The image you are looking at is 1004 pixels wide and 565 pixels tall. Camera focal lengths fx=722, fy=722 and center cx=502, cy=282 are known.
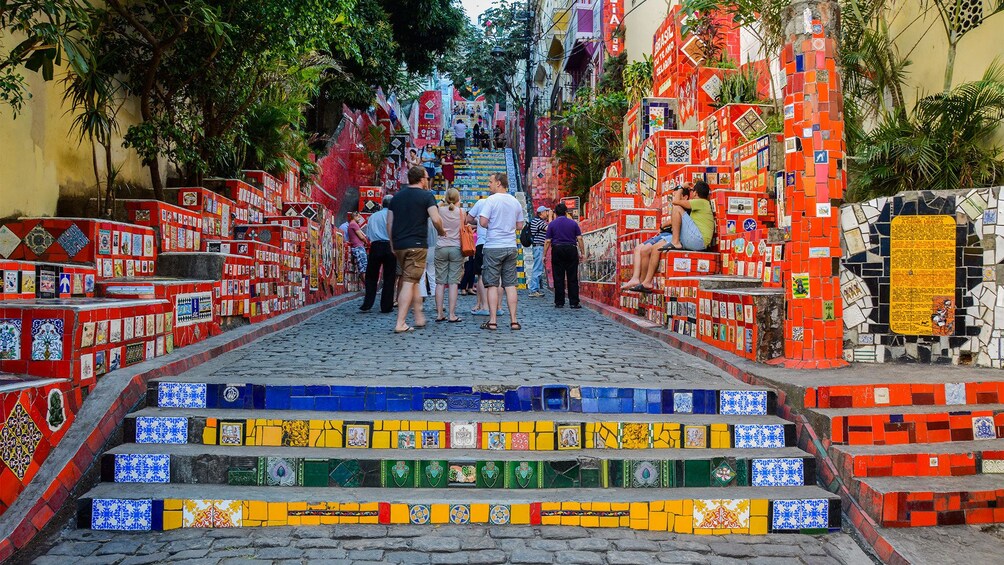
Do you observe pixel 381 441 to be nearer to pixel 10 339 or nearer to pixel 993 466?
pixel 10 339

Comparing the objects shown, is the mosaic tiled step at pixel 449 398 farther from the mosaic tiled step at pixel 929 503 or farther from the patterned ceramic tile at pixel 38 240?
the patterned ceramic tile at pixel 38 240

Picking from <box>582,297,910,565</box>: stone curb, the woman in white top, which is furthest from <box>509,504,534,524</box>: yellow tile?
the woman in white top

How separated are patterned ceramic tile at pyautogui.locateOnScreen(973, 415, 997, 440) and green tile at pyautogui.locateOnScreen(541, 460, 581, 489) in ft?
8.55

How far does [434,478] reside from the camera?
4180 millimetres

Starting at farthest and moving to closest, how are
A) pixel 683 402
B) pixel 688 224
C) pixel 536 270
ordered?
pixel 536 270 → pixel 688 224 → pixel 683 402

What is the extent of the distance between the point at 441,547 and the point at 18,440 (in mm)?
2316

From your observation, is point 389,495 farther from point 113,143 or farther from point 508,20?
point 508,20

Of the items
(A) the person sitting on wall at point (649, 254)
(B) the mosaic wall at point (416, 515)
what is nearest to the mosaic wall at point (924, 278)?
(B) the mosaic wall at point (416, 515)

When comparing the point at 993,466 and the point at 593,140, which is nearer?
the point at 993,466

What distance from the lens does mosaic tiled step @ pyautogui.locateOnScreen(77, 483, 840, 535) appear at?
12.8 feet

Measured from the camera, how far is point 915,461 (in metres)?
4.26

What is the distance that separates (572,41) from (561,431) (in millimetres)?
23806

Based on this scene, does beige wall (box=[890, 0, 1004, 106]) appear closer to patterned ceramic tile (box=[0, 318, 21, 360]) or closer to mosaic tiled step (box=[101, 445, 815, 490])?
mosaic tiled step (box=[101, 445, 815, 490])

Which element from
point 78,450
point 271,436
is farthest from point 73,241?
point 271,436
